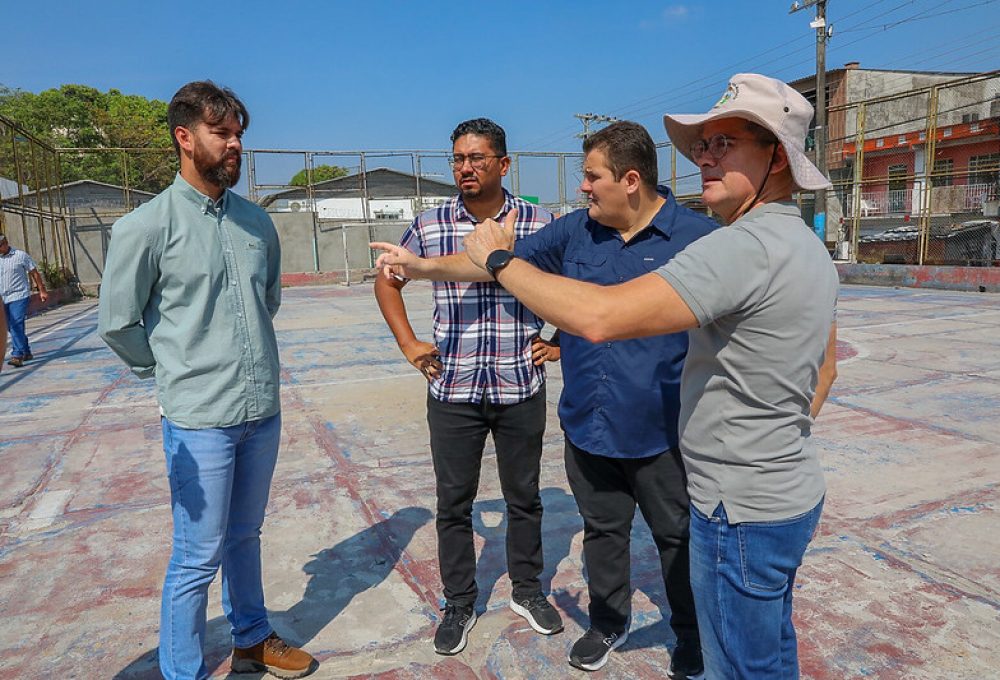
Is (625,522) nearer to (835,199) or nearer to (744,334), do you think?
(744,334)

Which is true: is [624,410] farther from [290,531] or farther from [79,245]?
[79,245]

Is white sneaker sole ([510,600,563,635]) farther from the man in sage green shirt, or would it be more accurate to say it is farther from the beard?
the beard

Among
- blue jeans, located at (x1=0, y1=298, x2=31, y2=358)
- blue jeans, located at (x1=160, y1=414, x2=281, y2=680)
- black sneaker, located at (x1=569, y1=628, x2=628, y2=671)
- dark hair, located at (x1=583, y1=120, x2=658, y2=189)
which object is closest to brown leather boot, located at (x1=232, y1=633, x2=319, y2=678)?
blue jeans, located at (x1=160, y1=414, x2=281, y2=680)

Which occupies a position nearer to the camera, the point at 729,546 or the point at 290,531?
the point at 729,546

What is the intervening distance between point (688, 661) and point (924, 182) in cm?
1985

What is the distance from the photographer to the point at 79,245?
21.4 metres

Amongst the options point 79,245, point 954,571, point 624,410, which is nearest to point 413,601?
point 624,410

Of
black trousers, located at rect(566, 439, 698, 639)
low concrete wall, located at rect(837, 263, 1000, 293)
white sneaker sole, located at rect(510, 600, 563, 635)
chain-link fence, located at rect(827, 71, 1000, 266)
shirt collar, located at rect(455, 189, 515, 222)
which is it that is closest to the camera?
black trousers, located at rect(566, 439, 698, 639)

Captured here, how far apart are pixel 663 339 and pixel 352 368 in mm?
6273

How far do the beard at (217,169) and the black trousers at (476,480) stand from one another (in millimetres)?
1132

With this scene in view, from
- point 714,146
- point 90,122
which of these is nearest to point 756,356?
point 714,146

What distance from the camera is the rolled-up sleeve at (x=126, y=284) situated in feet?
6.81

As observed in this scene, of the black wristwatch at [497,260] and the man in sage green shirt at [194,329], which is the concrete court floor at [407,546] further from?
the black wristwatch at [497,260]

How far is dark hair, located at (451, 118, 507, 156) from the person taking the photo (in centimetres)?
276
